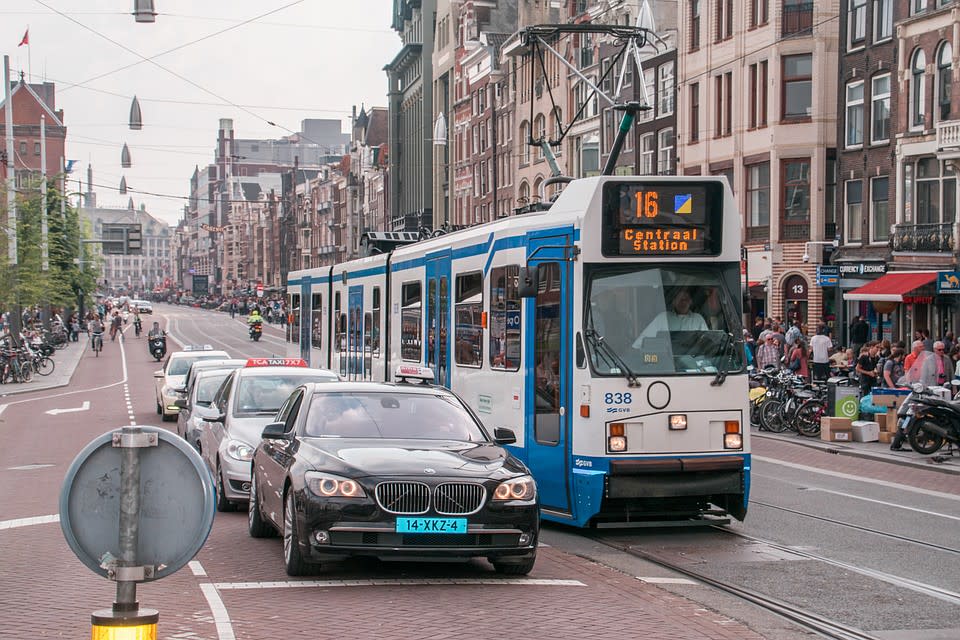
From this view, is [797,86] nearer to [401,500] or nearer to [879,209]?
[879,209]

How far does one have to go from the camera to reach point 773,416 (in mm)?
25359

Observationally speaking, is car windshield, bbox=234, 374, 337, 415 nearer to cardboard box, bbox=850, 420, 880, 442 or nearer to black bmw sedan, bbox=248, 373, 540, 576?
black bmw sedan, bbox=248, 373, 540, 576

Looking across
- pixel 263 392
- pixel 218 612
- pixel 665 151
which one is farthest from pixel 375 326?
pixel 665 151

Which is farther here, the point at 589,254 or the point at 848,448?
the point at 848,448

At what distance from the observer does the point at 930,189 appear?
36250mm

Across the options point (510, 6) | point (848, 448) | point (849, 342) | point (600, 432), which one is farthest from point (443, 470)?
point (510, 6)

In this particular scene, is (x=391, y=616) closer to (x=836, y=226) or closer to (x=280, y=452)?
(x=280, y=452)

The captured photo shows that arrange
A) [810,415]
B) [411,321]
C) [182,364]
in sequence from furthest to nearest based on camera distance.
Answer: [182,364] < [810,415] < [411,321]

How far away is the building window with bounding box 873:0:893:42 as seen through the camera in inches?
1510

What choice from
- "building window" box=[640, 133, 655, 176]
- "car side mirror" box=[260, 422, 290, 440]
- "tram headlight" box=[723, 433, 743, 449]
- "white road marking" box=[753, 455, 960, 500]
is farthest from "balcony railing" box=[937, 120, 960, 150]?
"car side mirror" box=[260, 422, 290, 440]

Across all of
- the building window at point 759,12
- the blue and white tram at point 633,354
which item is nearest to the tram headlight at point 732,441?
the blue and white tram at point 633,354

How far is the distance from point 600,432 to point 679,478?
825 millimetres

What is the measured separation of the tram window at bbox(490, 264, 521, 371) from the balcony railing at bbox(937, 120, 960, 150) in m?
23.6

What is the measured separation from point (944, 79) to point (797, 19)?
7864 mm
